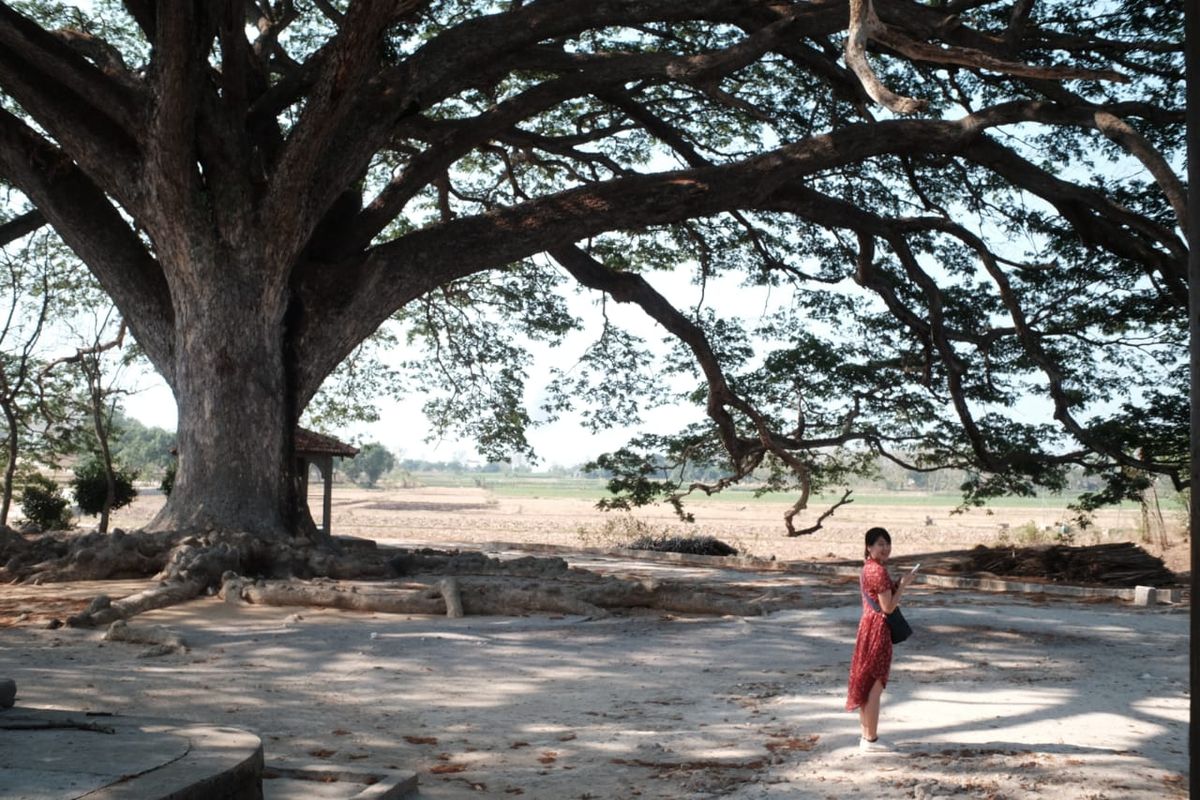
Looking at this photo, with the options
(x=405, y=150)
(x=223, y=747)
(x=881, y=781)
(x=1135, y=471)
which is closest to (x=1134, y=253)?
(x=1135, y=471)

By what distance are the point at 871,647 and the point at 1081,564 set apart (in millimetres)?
11398

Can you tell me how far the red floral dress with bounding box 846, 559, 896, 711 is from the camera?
5.48 m

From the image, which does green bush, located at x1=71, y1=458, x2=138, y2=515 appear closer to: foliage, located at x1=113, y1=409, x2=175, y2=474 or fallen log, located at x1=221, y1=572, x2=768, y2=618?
fallen log, located at x1=221, y1=572, x2=768, y2=618

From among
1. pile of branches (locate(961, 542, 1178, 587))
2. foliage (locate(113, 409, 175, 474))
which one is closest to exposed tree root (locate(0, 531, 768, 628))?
pile of branches (locate(961, 542, 1178, 587))

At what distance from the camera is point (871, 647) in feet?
18.3

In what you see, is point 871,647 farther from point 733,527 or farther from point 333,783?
point 733,527

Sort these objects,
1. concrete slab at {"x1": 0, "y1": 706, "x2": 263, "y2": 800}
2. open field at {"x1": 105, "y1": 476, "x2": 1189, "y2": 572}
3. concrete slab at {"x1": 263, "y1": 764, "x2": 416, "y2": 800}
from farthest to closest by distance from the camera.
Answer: open field at {"x1": 105, "y1": 476, "x2": 1189, "y2": 572}, concrete slab at {"x1": 263, "y1": 764, "x2": 416, "y2": 800}, concrete slab at {"x1": 0, "y1": 706, "x2": 263, "y2": 800}

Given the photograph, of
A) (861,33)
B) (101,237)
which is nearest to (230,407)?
(101,237)

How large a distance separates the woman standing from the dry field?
14129mm

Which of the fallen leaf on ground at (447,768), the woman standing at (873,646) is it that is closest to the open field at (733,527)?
the woman standing at (873,646)

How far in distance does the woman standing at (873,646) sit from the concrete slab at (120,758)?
9.21 ft

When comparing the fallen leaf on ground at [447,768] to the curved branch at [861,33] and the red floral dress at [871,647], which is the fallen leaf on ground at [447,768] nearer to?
the red floral dress at [871,647]

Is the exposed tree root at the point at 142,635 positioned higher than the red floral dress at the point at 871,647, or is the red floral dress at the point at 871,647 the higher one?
the red floral dress at the point at 871,647

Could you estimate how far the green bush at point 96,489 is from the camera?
71.2 ft
